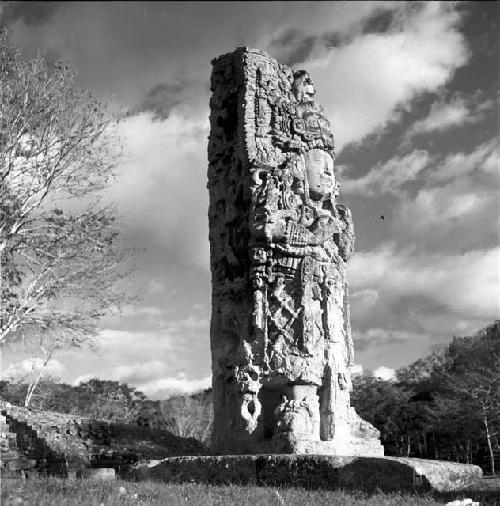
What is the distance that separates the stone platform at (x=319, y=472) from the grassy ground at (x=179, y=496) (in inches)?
23.0

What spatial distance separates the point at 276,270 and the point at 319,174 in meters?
1.94

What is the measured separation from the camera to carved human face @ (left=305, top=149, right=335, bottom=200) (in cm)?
1039

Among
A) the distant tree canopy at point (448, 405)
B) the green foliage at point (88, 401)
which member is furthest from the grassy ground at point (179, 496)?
the green foliage at point (88, 401)

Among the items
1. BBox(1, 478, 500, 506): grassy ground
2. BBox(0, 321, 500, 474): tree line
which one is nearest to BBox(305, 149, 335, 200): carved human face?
BBox(1, 478, 500, 506): grassy ground

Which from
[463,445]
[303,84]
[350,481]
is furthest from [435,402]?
[350,481]

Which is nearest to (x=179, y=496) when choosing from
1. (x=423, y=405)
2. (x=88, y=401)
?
(x=423, y=405)

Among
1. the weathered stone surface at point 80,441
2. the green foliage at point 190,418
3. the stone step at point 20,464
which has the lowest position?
the stone step at point 20,464

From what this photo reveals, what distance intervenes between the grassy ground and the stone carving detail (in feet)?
8.02

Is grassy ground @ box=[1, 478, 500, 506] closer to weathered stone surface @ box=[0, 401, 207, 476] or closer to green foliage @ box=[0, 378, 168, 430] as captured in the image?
weathered stone surface @ box=[0, 401, 207, 476]

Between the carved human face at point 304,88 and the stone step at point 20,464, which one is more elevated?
the carved human face at point 304,88

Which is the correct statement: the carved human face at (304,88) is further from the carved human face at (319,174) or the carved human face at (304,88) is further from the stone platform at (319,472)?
the stone platform at (319,472)

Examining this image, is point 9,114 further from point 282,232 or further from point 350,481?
point 350,481

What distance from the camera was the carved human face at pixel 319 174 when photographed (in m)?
10.4

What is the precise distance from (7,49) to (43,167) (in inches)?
99.0
